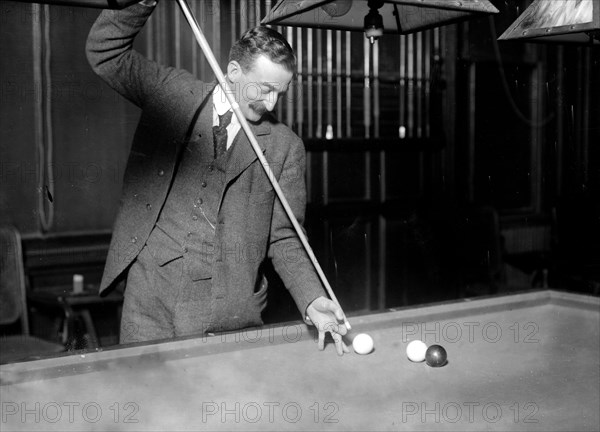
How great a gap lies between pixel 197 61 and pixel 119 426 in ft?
9.86

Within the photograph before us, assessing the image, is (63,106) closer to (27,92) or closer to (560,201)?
(27,92)

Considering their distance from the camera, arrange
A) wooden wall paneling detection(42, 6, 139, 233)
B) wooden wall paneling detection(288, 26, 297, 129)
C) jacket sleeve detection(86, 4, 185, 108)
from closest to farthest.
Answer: jacket sleeve detection(86, 4, 185, 108)
wooden wall paneling detection(42, 6, 139, 233)
wooden wall paneling detection(288, 26, 297, 129)

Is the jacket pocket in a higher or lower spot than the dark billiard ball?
higher

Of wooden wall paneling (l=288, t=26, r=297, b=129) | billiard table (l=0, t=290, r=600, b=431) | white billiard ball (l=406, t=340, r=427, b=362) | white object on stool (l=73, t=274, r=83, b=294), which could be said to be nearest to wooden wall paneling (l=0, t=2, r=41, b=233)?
white object on stool (l=73, t=274, r=83, b=294)

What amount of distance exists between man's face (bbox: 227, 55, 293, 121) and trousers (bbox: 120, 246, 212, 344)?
0.54 meters

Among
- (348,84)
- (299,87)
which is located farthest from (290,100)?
(348,84)

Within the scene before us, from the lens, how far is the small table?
372 cm

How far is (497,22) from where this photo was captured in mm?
5527

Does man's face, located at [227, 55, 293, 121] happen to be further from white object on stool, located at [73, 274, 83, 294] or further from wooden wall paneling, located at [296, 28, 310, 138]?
wooden wall paneling, located at [296, 28, 310, 138]

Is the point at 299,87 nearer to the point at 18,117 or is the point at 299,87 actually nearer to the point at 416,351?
the point at 18,117

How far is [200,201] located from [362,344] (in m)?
0.76

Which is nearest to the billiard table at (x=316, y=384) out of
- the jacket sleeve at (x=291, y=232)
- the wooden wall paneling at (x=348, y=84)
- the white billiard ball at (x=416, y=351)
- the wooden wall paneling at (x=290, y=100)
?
the white billiard ball at (x=416, y=351)

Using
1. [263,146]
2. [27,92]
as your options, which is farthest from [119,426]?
[27,92]

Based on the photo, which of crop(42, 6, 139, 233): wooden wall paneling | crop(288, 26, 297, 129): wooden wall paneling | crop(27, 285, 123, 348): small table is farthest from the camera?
crop(288, 26, 297, 129): wooden wall paneling
